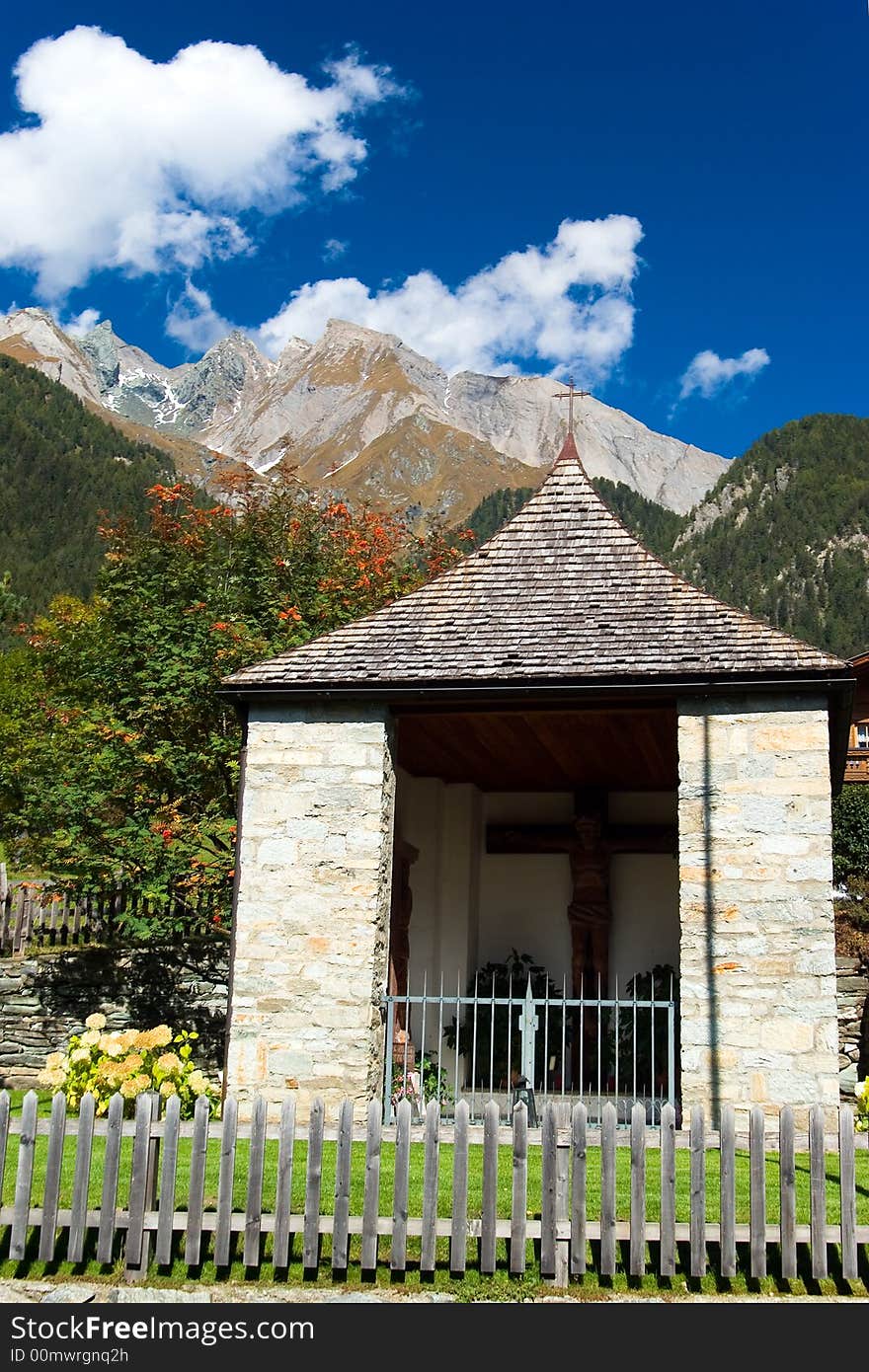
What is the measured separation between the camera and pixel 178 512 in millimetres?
21703

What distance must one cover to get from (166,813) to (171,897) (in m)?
1.26

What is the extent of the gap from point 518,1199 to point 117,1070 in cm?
310

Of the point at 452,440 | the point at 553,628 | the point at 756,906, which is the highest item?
the point at 452,440

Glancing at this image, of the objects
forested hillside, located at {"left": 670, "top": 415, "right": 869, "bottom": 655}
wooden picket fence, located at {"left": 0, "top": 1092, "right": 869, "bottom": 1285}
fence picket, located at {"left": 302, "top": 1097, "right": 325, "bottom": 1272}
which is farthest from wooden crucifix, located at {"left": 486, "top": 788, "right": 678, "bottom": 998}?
forested hillside, located at {"left": 670, "top": 415, "right": 869, "bottom": 655}

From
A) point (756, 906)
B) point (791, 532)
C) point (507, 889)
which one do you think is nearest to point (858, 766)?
point (507, 889)

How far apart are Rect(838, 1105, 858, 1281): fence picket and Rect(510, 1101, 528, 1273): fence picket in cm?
142

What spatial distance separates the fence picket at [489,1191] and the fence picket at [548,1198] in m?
0.22

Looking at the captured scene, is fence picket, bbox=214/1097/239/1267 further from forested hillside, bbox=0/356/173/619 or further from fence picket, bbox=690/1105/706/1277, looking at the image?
forested hillside, bbox=0/356/173/619

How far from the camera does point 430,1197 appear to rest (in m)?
5.90

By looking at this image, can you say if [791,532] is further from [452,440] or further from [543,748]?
[452,440]

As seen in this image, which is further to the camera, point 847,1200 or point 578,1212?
point 578,1212

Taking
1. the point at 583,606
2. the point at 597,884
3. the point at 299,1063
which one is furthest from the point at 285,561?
the point at 299,1063

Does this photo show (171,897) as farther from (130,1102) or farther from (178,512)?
(178,512)

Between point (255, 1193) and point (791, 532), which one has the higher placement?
point (791, 532)
